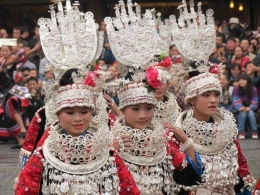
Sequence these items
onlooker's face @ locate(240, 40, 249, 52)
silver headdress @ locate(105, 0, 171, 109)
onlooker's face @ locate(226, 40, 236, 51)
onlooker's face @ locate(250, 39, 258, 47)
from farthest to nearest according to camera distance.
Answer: onlooker's face @ locate(250, 39, 258, 47)
onlooker's face @ locate(226, 40, 236, 51)
onlooker's face @ locate(240, 40, 249, 52)
silver headdress @ locate(105, 0, 171, 109)

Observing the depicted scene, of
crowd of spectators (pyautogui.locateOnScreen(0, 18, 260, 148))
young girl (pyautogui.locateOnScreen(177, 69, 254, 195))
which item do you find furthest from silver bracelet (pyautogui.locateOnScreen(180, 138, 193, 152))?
crowd of spectators (pyautogui.locateOnScreen(0, 18, 260, 148))

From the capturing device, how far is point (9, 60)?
14555 mm

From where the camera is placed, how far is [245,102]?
45.8 ft

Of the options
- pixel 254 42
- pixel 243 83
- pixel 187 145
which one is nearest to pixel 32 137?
pixel 187 145

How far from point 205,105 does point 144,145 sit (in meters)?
0.86

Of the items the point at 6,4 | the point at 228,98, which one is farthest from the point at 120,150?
the point at 6,4

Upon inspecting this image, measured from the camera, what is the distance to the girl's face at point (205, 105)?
22.1ft

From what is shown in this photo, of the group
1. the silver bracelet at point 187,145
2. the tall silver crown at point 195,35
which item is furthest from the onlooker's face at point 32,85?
the silver bracelet at point 187,145

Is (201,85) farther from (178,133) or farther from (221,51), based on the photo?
(221,51)

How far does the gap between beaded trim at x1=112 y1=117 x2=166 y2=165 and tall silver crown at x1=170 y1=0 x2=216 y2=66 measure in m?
1.32

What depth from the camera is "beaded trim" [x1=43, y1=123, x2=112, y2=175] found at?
548 cm

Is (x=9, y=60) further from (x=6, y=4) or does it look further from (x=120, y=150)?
(x=120, y=150)

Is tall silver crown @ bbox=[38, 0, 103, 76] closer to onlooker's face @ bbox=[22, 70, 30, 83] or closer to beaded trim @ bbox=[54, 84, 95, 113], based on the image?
beaded trim @ bbox=[54, 84, 95, 113]

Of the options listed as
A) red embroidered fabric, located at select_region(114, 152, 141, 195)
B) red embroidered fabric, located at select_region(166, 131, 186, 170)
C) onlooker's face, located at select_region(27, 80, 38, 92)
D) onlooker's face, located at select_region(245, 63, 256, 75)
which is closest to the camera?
red embroidered fabric, located at select_region(114, 152, 141, 195)
